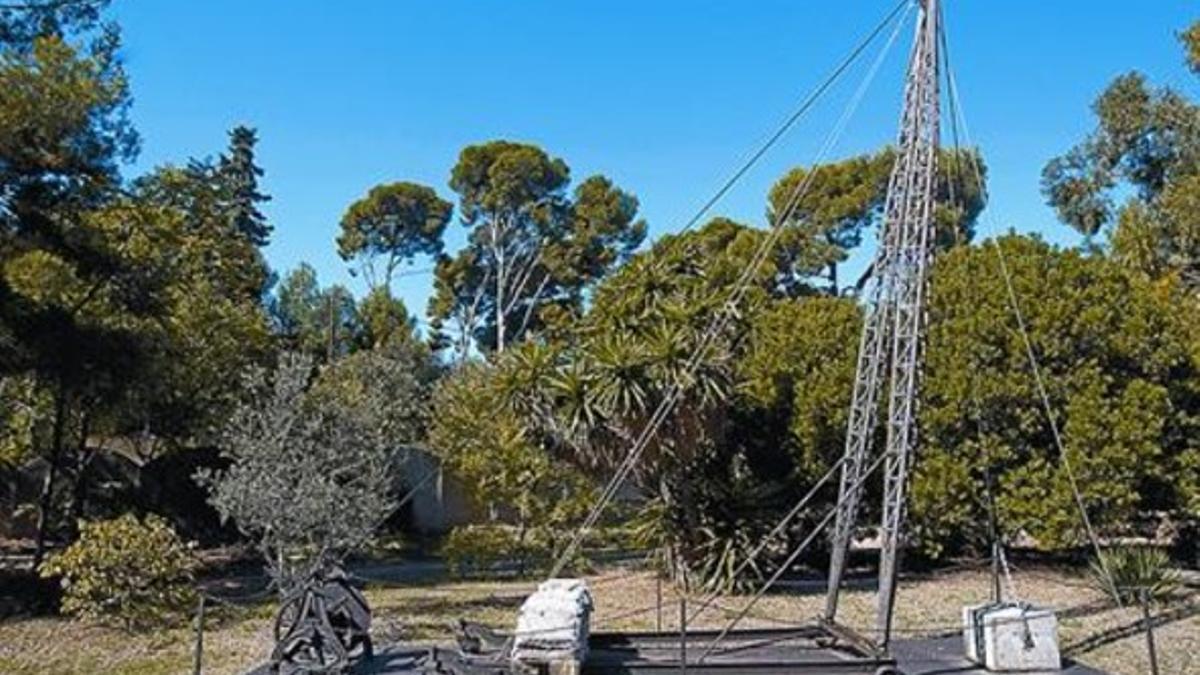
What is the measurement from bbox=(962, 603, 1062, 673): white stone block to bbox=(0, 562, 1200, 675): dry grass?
2.78 feet

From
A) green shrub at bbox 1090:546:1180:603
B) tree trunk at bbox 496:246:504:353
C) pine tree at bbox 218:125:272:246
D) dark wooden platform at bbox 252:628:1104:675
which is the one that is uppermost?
pine tree at bbox 218:125:272:246

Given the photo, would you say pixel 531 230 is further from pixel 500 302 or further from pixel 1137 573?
pixel 1137 573

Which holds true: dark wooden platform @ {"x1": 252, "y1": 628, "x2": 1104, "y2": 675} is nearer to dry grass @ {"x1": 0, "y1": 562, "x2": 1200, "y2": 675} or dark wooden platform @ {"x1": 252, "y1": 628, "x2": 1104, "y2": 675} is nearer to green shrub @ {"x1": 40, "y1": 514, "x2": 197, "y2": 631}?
dry grass @ {"x1": 0, "y1": 562, "x2": 1200, "y2": 675}

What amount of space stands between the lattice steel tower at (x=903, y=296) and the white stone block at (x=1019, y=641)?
73 cm

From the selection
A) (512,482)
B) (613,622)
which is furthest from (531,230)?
(613,622)

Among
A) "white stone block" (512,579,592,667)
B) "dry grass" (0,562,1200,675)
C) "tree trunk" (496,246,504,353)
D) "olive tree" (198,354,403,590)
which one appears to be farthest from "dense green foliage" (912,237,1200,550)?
"tree trunk" (496,246,504,353)

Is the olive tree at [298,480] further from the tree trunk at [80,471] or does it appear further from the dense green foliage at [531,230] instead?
the dense green foliage at [531,230]

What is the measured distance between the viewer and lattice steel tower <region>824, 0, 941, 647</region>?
26.3 ft

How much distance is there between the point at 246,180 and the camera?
36125mm

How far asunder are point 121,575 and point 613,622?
5.07m

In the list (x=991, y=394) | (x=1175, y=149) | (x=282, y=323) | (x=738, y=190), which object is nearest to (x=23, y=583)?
(x=738, y=190)

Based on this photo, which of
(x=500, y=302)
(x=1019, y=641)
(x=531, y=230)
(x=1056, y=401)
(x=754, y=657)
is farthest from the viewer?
(x=500, y=302)

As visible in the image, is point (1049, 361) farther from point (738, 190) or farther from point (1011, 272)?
point (738, 190)

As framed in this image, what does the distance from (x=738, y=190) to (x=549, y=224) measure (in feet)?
83.6
